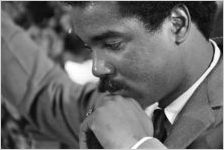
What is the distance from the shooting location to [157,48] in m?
1.46

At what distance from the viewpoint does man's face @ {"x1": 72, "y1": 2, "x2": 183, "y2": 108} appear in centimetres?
142

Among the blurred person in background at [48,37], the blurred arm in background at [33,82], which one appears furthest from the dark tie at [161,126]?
the blurred person in background at [48,37]

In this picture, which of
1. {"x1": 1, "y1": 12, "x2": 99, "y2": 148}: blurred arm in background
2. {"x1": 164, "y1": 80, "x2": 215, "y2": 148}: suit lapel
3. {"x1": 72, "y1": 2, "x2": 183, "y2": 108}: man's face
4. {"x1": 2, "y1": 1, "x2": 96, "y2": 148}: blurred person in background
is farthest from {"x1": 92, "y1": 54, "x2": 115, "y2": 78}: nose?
{"x1": 2, "y1": 1, "x2": 96, "y2": 148}: blurred person in background

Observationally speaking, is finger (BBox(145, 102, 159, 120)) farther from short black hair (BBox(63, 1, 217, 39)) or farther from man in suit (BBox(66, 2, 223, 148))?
short black hair (BBox(63, 1, 217, 39))

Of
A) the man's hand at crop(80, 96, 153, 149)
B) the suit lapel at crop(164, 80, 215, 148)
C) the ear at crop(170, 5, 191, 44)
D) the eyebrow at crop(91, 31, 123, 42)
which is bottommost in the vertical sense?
the man's hand at crop(80, 96, 153, 149)

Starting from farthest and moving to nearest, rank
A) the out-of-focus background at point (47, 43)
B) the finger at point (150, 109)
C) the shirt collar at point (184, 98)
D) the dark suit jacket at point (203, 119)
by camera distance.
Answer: the out-of-focus background at point (47, 43)
the finger at point (150, 109)
the shirt collar at point (184, 98)
the dark suit jacket at point (203, 119)

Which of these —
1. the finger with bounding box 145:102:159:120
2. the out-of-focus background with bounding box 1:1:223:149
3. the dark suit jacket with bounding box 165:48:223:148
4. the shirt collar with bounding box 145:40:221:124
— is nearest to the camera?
the dark suit jacket with bounding box 165:48:223:148

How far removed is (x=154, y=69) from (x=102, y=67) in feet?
0.48

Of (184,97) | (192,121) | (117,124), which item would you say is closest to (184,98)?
(184,97)

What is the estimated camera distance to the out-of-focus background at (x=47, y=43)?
9.89 feet

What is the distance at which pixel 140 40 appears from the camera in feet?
4.76

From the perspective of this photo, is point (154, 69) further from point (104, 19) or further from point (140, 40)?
point (104, 19)

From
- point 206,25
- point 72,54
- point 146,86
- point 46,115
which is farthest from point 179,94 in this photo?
point 72,54

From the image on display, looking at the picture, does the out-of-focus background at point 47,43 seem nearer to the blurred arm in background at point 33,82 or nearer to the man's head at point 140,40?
the blurred arm in background at point 33,82
